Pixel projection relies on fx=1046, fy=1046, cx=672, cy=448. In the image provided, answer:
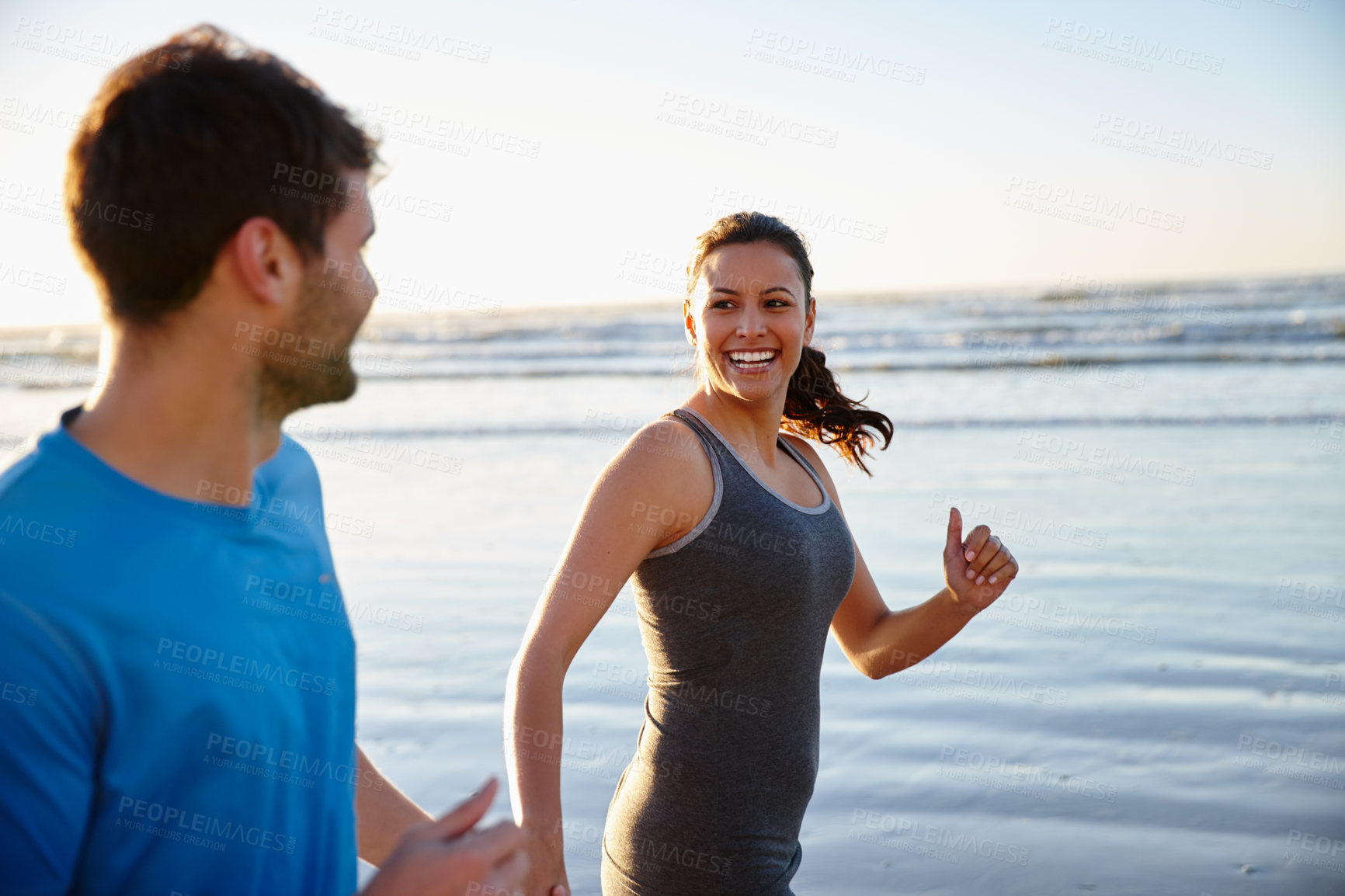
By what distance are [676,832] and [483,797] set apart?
116cm

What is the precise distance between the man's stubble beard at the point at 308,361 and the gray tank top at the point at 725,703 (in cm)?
110

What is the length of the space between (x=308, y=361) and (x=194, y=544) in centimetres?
29

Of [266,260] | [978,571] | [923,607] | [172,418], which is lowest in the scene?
[923,607]

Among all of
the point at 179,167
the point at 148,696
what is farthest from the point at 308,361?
the point at 148,696

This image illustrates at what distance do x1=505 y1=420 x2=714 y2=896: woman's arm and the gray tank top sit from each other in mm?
80

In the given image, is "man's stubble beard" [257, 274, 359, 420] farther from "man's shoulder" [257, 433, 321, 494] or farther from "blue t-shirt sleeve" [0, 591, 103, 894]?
"blue t-shirt sleeve" [0, 591, 103, 894]

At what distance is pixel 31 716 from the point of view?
106 cm

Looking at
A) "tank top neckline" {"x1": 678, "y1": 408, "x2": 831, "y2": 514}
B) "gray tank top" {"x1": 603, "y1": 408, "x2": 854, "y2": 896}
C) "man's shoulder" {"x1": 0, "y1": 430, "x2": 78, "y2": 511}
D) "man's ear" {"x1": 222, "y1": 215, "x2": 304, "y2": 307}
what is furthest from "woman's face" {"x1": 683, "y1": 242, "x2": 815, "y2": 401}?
"man's shoulder" {"x1": 0, "y1": 430, "x2": 78, "y2": 511}

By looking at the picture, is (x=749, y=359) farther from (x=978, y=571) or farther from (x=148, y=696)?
(x=148, y=696)

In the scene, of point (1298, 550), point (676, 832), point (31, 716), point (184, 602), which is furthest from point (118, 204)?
point (1298, 550)

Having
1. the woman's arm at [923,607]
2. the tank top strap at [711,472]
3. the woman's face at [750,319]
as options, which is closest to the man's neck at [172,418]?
the tank top strap at [711,472]

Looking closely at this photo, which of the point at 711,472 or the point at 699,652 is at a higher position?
the point at 711,472

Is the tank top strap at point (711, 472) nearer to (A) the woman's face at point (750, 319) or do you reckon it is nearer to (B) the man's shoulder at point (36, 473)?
(A) the woman's face at point (750, 319)

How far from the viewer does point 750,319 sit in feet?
9.01
